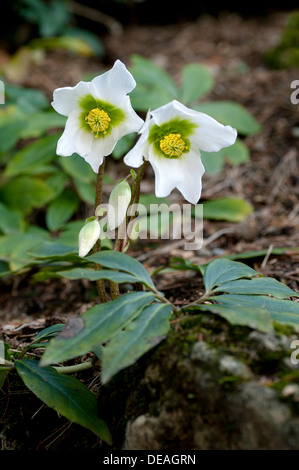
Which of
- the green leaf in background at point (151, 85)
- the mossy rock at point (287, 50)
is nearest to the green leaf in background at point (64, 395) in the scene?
the green leaf in background at point (151, 85)

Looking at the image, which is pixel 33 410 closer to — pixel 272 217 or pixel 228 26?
pixel 272 217

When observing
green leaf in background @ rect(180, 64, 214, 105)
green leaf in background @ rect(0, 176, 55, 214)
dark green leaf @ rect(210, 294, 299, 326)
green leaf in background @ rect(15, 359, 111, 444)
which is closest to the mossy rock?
green leaf in background @ rect(180, 64, 214, 105)

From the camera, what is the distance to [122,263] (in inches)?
41.6

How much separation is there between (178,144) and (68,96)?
0.97ft

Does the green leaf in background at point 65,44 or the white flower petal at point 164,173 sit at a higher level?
the green leaf in background at point 65,44

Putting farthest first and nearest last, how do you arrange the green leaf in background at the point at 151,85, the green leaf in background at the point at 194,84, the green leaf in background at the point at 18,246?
the green leaf in background at the point at 194,84, the green leaf in background at the point at 151,85, the green leaf in background at the point at 18,246

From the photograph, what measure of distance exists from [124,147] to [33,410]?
1.13 meters

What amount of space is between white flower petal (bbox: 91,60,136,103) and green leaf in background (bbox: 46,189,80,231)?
37.0 inches

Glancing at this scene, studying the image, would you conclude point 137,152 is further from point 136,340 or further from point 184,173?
point 136,340

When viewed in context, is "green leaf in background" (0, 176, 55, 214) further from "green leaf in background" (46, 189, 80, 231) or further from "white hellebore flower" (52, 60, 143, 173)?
"white hellebore flower" (52, 60, 143, 173)

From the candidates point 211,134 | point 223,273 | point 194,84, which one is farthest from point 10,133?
point 223,273

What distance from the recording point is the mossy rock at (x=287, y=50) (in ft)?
10.4

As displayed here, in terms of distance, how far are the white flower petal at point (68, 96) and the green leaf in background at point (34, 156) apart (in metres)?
0.93

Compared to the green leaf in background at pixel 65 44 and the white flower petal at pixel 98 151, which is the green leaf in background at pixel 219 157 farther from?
the green leaf in background at pixel 65 44
